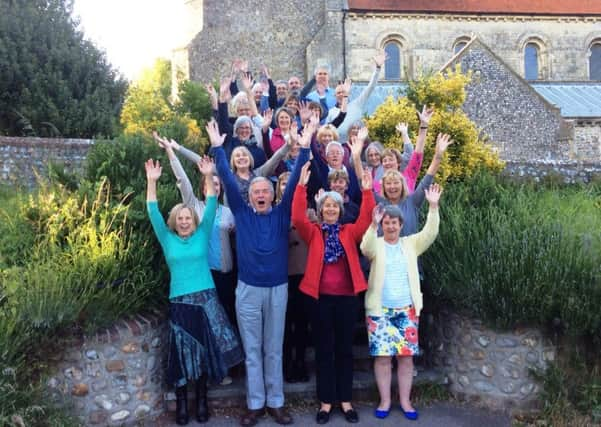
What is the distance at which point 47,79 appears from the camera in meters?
14.9

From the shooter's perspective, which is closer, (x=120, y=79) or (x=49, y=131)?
(x=49, y=131)

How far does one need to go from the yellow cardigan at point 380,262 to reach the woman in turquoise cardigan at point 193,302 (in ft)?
3.99

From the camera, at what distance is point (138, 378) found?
4426mm

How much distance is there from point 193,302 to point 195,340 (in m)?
0.31

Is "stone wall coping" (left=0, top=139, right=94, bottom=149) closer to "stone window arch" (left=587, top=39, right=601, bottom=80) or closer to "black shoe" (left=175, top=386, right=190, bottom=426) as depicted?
"black shoe" (left=175, top=386, right=190, bottom=426)

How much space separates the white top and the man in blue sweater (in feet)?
2.77

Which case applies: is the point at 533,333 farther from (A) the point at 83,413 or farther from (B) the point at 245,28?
(B) the point at 245,28

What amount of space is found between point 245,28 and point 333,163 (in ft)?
76.1

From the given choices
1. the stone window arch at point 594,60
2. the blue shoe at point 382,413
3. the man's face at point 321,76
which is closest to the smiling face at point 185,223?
the blue shoe at point 382,413

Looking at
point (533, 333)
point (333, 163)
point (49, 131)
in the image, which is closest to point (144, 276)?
point (333, 163)

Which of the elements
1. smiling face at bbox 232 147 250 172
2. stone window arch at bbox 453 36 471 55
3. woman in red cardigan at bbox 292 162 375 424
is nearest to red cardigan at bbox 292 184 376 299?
woman in red cardigan at bbox 292 162 375 424

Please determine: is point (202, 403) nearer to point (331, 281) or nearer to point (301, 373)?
point (301, 373)

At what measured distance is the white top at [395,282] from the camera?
4285mm

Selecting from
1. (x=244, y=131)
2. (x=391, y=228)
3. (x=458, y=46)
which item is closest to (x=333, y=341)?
(x=391, y=228)
